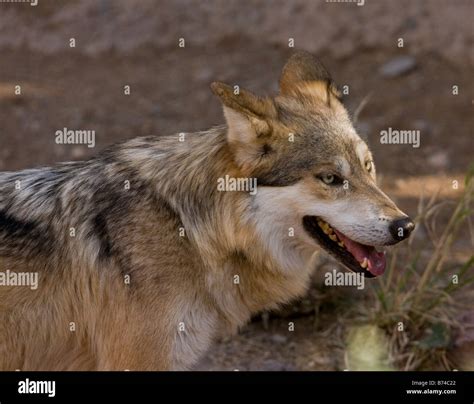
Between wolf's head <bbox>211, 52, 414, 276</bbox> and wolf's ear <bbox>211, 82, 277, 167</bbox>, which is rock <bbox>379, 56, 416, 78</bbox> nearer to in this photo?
wolf's head <bbox>211, 52, 414, 276</bbox>

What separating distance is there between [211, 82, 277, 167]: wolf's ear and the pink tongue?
0.62 metres

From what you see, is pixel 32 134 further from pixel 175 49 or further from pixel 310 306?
pixel 310 306

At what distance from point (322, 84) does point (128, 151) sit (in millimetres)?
1174

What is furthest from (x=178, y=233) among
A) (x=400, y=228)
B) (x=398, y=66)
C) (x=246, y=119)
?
(x=398, y=66)

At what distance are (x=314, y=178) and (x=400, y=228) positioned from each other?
50 cm

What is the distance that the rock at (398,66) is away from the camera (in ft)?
32.5

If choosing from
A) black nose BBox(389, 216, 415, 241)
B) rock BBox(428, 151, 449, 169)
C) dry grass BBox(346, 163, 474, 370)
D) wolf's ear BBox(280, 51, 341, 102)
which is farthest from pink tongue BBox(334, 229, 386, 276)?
rock BBox(428, 151, 449, 169)

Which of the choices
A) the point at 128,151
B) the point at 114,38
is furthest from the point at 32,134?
the point at 128,151

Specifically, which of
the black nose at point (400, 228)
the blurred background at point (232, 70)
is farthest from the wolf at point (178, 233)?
the blurred background at point (232, 70)

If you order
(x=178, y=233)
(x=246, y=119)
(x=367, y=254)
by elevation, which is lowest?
(x=367, y=254)

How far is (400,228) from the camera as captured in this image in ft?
16.3

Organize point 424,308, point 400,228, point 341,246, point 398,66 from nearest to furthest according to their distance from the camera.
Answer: point 400,228 < point 341,246 < point 424,308 < point 398,66

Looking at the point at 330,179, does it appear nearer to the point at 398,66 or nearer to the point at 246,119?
the point at 246,119

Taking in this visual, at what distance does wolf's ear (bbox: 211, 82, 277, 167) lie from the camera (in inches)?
A: 194
